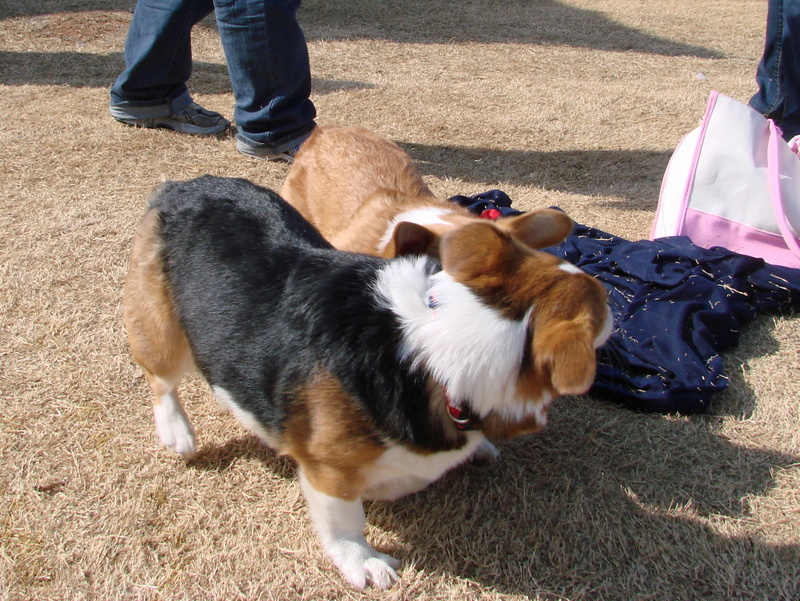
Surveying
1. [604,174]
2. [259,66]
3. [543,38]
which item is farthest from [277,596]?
[543,38]

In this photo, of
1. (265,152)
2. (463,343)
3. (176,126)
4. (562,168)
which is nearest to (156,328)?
(463,343)

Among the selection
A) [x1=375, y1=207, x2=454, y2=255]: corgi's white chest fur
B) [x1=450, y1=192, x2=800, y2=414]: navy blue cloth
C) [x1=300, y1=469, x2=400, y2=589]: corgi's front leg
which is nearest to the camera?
[x1=300, y1=469, x2=400, y2=589]: corgi's front leg

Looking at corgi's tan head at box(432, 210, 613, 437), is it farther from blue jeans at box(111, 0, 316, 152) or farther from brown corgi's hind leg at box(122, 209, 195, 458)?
blue jeans at box(111, 0, 316, 152)

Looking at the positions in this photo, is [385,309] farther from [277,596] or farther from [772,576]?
[772,576]

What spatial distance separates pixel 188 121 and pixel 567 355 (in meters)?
4.11

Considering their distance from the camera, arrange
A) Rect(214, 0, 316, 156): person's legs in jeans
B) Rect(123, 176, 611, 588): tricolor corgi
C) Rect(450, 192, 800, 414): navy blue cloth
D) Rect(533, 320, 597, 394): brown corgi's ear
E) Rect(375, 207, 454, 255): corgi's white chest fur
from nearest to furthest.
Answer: Rect(533, 320, 597, 394): brown corgi's ear < Rect(123, 176, 611, 588): tricolor corgi < Rect(450, 192, 800, 414): navy blue cloth < Rect(375, 207, 454, 255): corgi's white chest fur < Rect(214, 0, 316, 156): person's legs in jeans

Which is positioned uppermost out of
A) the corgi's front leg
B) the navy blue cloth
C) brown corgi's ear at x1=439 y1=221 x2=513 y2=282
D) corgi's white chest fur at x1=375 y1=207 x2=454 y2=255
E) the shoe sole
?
brown corgi's ear at x1=439 y1=221 x2=513 y2=282

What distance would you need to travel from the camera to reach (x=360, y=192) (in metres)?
3.33

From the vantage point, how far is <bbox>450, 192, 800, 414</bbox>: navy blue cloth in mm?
2541

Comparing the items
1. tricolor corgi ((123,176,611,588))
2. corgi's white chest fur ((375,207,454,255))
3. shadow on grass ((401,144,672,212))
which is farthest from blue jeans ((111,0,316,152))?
tricolor corgi ((123,176,611,588))

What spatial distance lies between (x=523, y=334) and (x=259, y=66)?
325 centimetres

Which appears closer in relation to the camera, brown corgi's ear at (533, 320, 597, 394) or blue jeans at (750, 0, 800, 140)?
brown corgi's ear at (533, 320, 597, 394)

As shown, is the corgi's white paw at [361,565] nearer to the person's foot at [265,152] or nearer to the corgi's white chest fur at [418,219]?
the corgi's white chest fur at [418,219]

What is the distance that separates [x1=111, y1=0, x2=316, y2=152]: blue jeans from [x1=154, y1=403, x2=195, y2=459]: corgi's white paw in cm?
250
